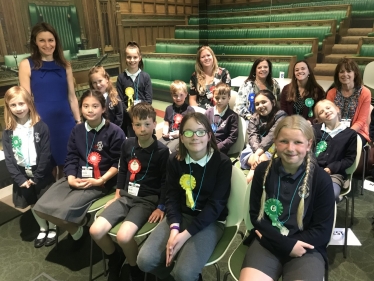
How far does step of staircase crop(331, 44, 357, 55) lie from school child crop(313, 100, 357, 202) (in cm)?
174

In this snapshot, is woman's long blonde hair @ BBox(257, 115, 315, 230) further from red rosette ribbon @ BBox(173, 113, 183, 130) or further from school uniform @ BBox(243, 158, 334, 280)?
red rosette ribbon @ BBox(173, 113, 183, 130)

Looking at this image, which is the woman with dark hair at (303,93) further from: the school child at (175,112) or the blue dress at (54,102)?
the blue dress at (54,102)

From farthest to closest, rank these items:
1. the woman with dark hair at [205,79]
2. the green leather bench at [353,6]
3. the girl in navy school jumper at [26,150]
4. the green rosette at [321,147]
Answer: the green leather bench at [353,6], the woman with dark hair at [205,79], the girl in navy school jumper at [26,150], the green rosette at [321,147]

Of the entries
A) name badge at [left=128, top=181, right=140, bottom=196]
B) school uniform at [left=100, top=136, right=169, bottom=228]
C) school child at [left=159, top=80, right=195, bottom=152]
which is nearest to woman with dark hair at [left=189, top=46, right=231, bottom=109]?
school child at [left=159, top=80, right=195, bottom=152]

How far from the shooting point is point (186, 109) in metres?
2.79

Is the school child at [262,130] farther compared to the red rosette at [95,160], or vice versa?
the school child at [262,130]

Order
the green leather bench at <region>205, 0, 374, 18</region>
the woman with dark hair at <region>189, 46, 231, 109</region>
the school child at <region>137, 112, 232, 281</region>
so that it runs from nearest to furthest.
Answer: the school child at <region>137, 112, 232, 281</region>
the woman with dark hair at <region>189, 46, 231, 109</region>
the green leather bench at <region>205, 0, 374, 18</region>

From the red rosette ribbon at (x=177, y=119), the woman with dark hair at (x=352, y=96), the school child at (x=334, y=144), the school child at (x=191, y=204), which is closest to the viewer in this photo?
the school child at (x=191, y=204)

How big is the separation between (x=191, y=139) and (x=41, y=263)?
156cm

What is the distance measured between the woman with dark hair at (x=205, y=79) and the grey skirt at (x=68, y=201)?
147 centimetres

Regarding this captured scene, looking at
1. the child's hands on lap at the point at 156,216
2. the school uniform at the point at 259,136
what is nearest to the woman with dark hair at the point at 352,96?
the school uniform at the point at 259,136

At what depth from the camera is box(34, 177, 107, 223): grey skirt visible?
1950 millimetres

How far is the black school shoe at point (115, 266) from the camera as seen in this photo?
199cm

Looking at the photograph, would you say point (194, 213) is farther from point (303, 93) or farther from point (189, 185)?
point (303, 93)
